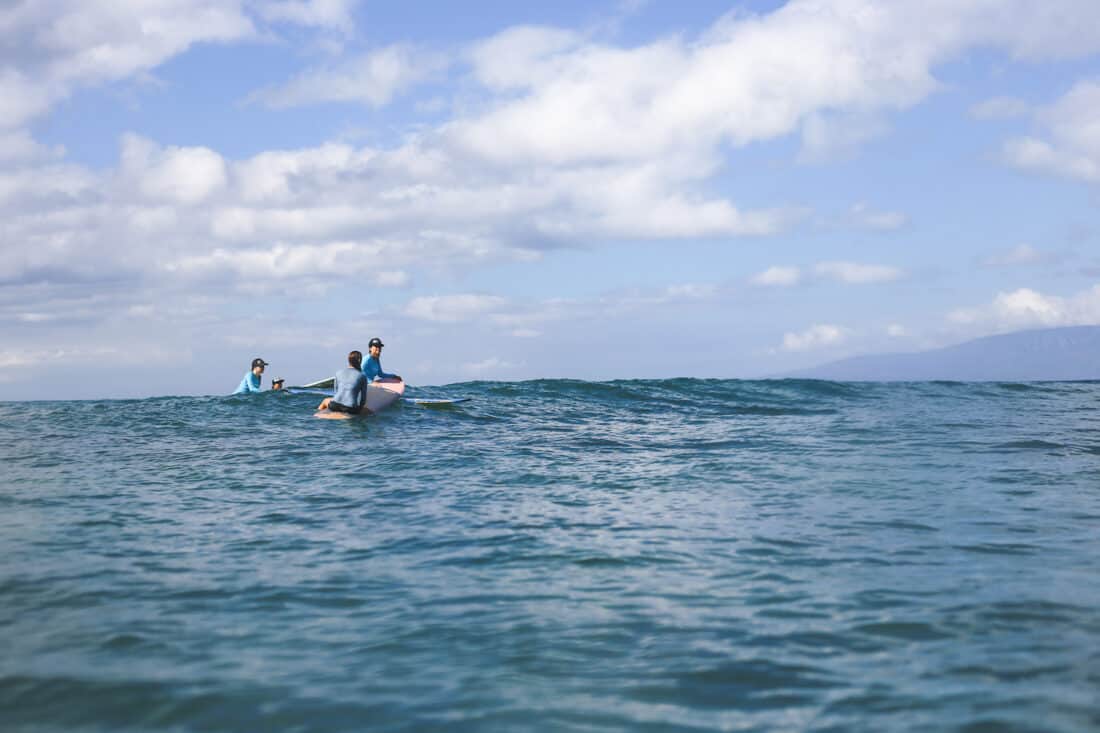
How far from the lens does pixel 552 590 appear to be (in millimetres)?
8422

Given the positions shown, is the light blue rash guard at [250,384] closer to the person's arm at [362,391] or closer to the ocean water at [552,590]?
the person's arm at [362,391]

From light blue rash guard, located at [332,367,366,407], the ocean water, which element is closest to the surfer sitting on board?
light blue rash guard, located at [332,367,366,407]

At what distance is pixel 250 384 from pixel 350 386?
1046 centimetres

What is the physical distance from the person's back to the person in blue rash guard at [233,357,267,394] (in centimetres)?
961

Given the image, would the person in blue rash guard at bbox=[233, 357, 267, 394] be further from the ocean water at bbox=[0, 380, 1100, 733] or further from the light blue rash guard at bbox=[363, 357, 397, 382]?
the ocean water at bbox=[0, 380, 1100, 733]

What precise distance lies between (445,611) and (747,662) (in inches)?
114

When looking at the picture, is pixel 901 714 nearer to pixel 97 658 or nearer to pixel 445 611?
pixel 445 611

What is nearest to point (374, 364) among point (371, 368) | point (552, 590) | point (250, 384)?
point (371, 368)

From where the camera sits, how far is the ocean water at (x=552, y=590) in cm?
558

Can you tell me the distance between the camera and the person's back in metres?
25.0

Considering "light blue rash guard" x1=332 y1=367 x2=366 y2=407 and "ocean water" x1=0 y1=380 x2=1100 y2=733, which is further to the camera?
"light blue rash guard" x1=332 y1=367 x2=366 y2=407

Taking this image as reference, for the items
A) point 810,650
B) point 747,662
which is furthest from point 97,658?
point 810,650

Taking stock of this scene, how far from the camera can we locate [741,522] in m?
11.6

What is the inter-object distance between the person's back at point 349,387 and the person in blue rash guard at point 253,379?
31.5 feet
